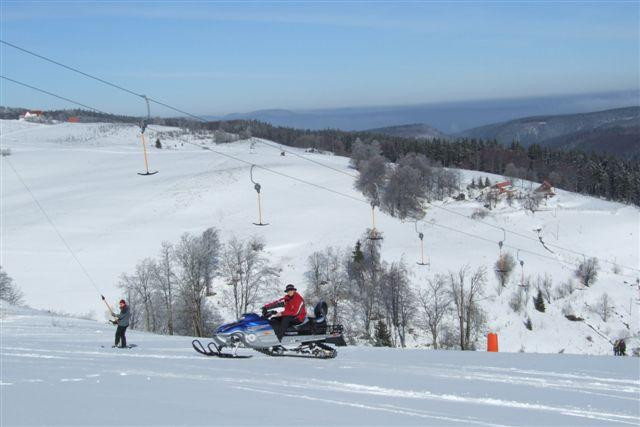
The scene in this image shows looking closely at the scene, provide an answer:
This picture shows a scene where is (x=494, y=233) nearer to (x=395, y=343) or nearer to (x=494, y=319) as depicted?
(x=494, y=319)

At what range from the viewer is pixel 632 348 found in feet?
147

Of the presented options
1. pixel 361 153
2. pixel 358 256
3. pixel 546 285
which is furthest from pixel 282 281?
pixel 361 153

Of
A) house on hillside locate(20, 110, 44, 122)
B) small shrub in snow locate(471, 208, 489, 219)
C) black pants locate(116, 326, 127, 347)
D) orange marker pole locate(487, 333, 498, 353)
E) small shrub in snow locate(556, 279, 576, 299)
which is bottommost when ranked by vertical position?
small shrub in snow locate(556, 279, 576, 299)

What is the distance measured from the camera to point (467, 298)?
52.6 m

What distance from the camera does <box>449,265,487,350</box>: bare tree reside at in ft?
158

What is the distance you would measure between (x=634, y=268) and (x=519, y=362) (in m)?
56.2

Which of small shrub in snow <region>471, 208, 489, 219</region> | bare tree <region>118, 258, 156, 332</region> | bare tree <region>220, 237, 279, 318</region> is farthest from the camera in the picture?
small shrub in snow <region>471, 208, 489, 219</region>

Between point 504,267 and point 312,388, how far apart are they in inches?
2059

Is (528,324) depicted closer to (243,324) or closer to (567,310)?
(567,310)

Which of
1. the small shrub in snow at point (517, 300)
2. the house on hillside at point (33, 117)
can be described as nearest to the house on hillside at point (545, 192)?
the small shrub in snow at point (517, 300)

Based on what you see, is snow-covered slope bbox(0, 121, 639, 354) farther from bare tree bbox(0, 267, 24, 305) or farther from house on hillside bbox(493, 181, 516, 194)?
house on hillside bbox(493, 181, 516, 194)

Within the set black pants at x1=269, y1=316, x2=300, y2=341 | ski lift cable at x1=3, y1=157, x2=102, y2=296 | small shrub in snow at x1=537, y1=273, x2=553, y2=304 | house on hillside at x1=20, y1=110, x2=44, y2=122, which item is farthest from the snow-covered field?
house on hillside at x1=20, y1=110, x2=44, y2=122

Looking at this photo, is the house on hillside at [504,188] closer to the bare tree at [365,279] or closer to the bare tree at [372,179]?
the bare tree at [372,179]

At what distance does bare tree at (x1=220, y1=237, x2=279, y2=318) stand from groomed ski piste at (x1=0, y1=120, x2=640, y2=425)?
8.37 ft
